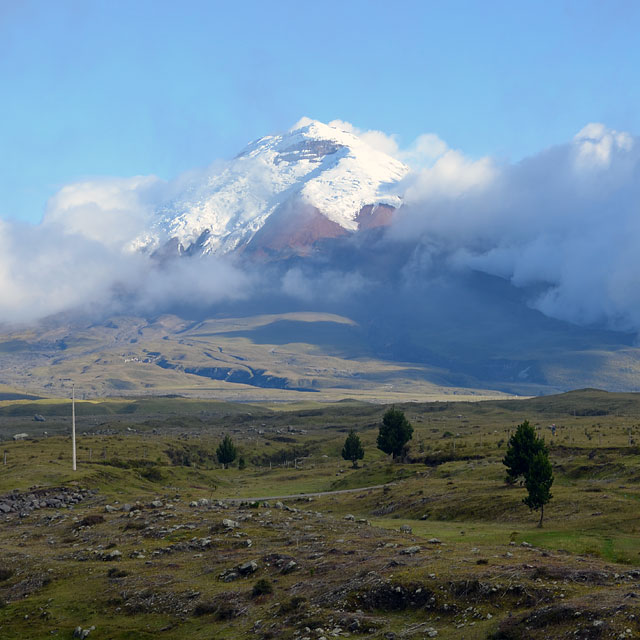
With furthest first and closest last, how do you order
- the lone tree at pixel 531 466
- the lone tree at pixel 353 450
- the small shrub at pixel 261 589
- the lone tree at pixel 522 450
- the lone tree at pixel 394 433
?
the lone tree at pixel 353 450, the lone tree at pixel 394 433, the lone tree at pixel 522 450, the lone tree at pixel 531 466, the small shrub at pixel 261 589

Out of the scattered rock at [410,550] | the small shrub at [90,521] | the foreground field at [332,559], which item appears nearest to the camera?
the foreground field at [332,559]

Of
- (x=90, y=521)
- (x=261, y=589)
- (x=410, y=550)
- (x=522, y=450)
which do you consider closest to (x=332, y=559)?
(x=410, y=550)

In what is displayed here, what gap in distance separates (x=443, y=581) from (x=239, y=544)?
1841 cm

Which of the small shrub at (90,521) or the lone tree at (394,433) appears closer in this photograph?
the small shrub at (90,521)

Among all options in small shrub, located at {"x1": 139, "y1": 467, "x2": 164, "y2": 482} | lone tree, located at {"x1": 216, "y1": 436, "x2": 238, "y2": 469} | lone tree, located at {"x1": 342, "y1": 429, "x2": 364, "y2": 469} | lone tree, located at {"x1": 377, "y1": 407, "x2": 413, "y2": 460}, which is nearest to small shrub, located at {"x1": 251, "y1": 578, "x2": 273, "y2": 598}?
small shrub, located at {"x1": 139, "y1": 467, "x2": 164, "y2": 482}

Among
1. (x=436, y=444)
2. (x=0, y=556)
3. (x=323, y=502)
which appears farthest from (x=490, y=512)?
(x=436, y=444)

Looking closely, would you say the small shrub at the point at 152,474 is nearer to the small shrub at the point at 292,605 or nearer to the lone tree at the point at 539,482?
the lone tree at the point at 539,482

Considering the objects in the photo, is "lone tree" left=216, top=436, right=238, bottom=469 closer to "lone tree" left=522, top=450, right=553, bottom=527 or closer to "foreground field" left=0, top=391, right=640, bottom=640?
"foreground field" left=0, top=391, right=640, bottom=640

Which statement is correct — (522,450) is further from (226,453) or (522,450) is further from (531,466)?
(226,453)

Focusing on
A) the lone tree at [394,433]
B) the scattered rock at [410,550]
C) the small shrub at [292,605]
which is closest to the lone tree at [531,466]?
the scattered rock at [410,550]

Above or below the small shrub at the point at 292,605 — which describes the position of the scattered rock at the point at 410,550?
above

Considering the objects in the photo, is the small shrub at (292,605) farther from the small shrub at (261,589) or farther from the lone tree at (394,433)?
the lone tree at (394,433)

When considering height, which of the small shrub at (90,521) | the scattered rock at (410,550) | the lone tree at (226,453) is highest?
the scattered rock at (410,550)

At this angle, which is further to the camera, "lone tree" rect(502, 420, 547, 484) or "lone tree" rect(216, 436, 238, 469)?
"lone tree" rect(216, 436, 238, 469)
